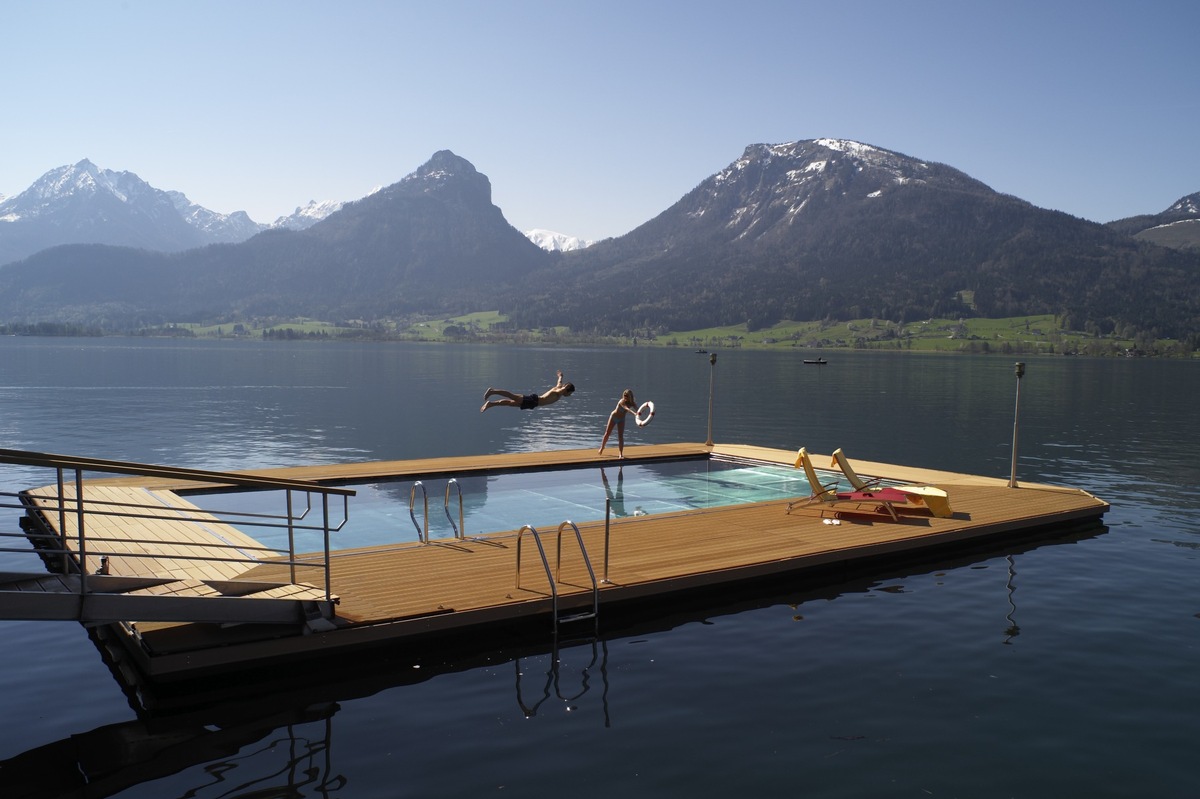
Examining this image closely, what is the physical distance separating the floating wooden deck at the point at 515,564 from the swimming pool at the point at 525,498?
1.52 ft

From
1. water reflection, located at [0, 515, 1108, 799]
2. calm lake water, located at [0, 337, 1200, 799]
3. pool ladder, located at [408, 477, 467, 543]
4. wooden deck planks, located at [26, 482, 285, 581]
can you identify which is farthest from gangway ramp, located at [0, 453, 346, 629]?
pool ladder, located at [408, 477, 467, 543]

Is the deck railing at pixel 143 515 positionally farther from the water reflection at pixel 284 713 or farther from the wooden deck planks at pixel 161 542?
the water reflection at pixel 284 713

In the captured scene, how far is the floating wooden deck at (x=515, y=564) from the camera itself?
8.70 meters

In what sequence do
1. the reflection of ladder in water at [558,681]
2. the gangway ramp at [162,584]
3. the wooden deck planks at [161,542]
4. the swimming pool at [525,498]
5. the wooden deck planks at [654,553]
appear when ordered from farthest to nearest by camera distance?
the swimming pool at [525,498] → the wooden deck planks at [654,553] → the wooden deck planks at [161,542] → the reflection of ladder in water at [558,681] → the gangway ramp at [162,584]

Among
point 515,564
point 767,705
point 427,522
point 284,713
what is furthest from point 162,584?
point 767,705

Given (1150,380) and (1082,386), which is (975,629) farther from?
(1150,380)

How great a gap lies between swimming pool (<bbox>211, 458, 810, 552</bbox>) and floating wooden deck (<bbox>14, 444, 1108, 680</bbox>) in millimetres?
465

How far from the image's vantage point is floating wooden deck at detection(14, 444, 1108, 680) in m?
8.70

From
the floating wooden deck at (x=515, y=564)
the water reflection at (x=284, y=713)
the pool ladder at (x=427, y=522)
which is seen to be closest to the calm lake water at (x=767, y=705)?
the water reflection at (x=284, y=713)

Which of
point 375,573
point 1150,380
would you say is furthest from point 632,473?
point 1150,380

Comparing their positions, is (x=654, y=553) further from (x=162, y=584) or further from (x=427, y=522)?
(x=162, y=584)

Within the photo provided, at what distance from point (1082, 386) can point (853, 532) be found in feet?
258

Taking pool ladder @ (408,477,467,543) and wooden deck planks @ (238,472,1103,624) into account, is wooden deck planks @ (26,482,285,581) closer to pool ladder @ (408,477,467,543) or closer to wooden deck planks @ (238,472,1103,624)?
wooden deck planks @ (238,472,1103,624)

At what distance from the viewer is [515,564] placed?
11664 millimetres
